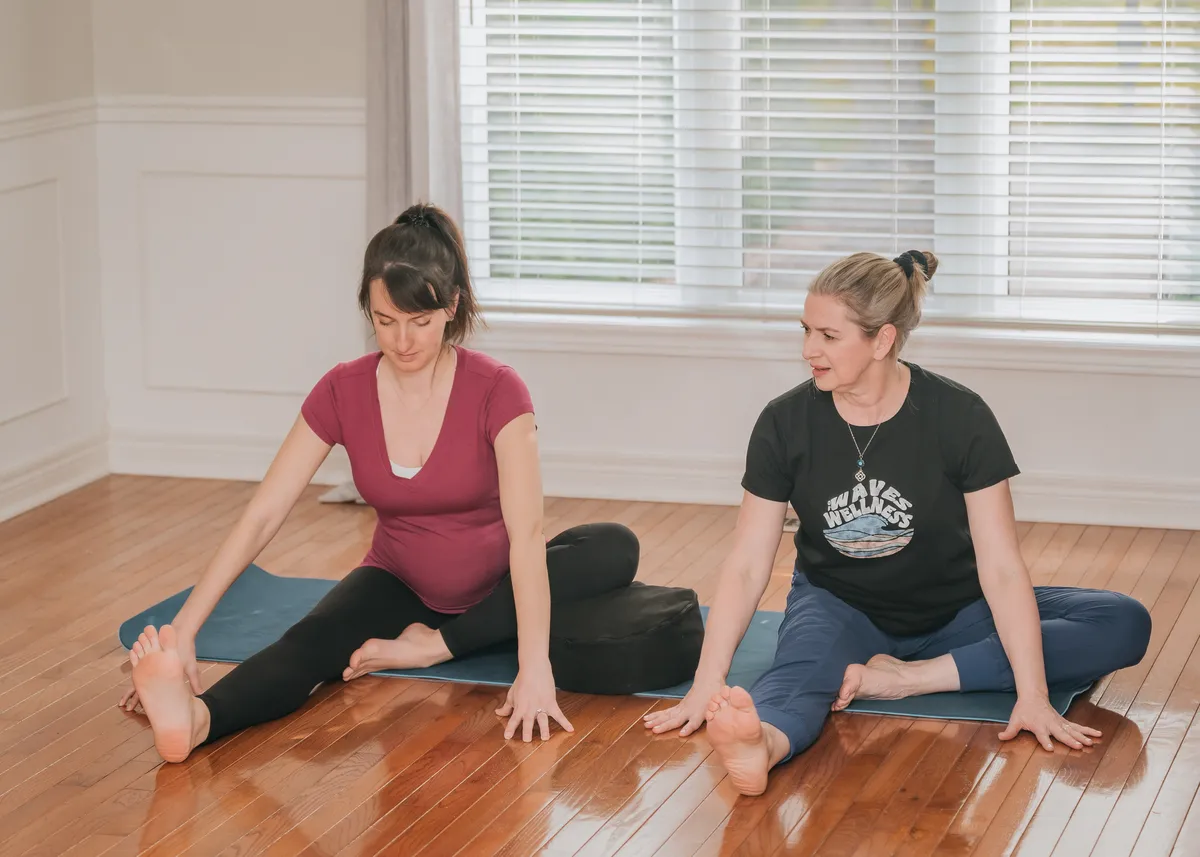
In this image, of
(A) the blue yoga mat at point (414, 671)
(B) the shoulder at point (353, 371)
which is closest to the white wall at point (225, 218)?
(A) the blue yoga mat at point (414, 671)

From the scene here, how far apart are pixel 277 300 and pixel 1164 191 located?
244 cm

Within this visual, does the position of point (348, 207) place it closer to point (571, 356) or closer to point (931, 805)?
point (571, 356)

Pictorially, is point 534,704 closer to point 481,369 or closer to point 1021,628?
point 481,369

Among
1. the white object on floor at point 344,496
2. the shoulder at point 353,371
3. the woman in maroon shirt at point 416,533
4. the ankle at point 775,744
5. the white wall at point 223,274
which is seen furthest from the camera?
the white wall at point 223,274

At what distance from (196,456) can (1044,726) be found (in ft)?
9.48

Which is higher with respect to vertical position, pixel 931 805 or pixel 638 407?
pixel 638 407

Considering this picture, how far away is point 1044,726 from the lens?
8.69 feet

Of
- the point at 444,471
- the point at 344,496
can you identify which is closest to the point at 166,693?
the point at 444,471

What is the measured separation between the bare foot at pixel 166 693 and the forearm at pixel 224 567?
0.16 meters

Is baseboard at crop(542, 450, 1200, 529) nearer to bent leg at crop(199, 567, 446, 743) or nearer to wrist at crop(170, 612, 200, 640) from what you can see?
bent leg at crop(199, 567, 446, 743)

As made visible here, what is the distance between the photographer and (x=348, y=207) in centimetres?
454

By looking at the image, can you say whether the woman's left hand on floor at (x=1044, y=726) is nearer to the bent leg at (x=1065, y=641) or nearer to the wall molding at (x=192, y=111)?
the bent leg at (x=1065, y=641)

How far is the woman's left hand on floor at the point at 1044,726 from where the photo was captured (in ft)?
8.66

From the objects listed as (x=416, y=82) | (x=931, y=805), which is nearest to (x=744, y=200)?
(x=416, y=82)
